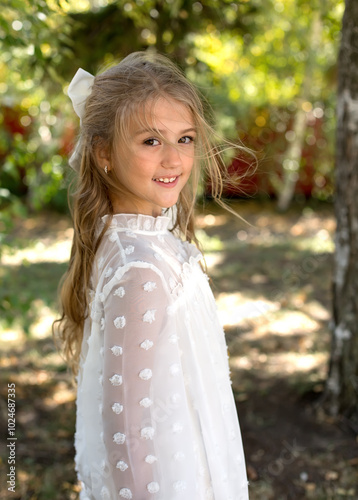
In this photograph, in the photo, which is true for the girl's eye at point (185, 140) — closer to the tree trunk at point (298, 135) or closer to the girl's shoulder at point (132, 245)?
the girl's shoulder at point (132, 245)

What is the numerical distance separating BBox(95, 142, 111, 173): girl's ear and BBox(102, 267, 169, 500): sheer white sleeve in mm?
350

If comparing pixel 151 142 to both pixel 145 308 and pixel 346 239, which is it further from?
pixel 346 239

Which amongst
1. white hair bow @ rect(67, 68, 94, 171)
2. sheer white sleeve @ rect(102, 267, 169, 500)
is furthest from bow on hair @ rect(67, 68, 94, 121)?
sheer white sleeve @ rect(102, 267, 169, 500)

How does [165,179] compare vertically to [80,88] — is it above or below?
below

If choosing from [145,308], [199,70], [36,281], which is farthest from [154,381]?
[36,281]

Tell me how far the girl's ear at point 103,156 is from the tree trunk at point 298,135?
301 inches

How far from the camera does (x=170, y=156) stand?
138 centimetres

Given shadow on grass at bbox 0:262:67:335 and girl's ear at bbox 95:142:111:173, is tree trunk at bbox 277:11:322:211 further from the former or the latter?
girl's ear at bbox 95:142:111:173

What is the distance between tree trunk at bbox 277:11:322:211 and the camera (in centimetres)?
820

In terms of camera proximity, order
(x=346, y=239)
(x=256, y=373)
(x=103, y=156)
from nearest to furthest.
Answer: (x=103, y=156), (x=346, y=239), (x=256, y=373)

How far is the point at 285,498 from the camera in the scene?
262 cm

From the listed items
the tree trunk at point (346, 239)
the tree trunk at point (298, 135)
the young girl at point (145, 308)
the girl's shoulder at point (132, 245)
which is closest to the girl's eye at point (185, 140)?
the young girl at point (145, 308)

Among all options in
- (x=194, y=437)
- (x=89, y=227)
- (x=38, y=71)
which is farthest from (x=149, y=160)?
(x=38, y=71)

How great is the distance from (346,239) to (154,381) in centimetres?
192
